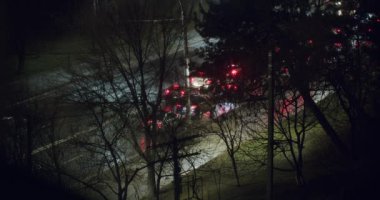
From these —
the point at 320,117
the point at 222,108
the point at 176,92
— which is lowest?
the point at 320,117

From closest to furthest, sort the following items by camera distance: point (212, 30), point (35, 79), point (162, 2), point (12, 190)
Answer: point (12, 190)
point (212, 30)
point (162, 2)
point (35, 79)

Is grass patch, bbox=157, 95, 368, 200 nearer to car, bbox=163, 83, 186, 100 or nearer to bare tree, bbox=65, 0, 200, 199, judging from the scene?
bare tree, bbox=65, 0, 200, 199

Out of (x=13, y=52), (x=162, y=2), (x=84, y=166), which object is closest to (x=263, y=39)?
(x=162, y=2)

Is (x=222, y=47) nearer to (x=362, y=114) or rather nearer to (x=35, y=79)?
(x=362, y=114)

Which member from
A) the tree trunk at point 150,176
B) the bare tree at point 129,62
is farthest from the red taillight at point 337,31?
the tree trunk at point 150,176

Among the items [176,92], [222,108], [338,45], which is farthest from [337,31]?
[176,92]

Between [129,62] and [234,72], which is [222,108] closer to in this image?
[234,72]

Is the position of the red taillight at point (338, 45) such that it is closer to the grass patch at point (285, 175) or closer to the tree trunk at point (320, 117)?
the tree trunk at point (320, 117)

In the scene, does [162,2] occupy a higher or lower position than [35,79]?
higher

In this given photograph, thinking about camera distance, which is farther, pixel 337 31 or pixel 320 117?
pixel 320 117

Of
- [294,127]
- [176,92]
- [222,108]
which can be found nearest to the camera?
[294,127]

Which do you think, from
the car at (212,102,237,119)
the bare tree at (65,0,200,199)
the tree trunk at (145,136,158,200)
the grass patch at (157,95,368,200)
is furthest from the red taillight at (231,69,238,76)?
the tree trunk at (145,136,158,200)
